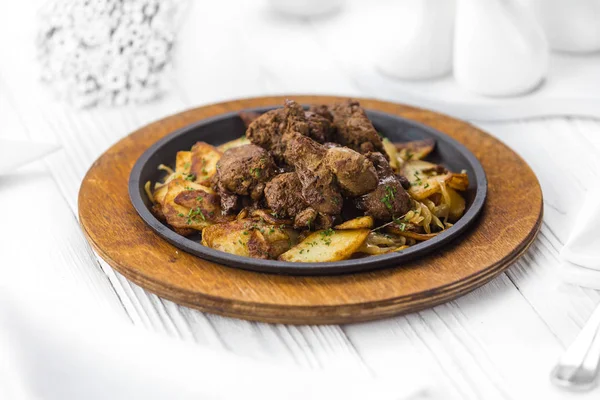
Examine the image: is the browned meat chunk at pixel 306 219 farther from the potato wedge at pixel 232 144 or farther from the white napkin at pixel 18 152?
the white napkin at pixel 18 152

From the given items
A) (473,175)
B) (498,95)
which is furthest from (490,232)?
(498,95)

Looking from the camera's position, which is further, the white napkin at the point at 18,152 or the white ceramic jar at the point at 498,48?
the white ceramic jar at the point at 498,48

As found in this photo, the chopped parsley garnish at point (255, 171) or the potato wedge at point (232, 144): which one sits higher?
the chopped parsley garnish at point (255, 171)

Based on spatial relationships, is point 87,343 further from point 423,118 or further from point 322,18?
point 322,18

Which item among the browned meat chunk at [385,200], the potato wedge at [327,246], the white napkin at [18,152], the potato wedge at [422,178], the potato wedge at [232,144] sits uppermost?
the browned meat chunk at [385,200]

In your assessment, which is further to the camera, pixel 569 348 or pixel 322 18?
pixel 322 18

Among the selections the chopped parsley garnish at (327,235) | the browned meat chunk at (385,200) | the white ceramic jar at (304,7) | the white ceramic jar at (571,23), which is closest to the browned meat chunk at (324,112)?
the browned meat chunk at (385,200)
